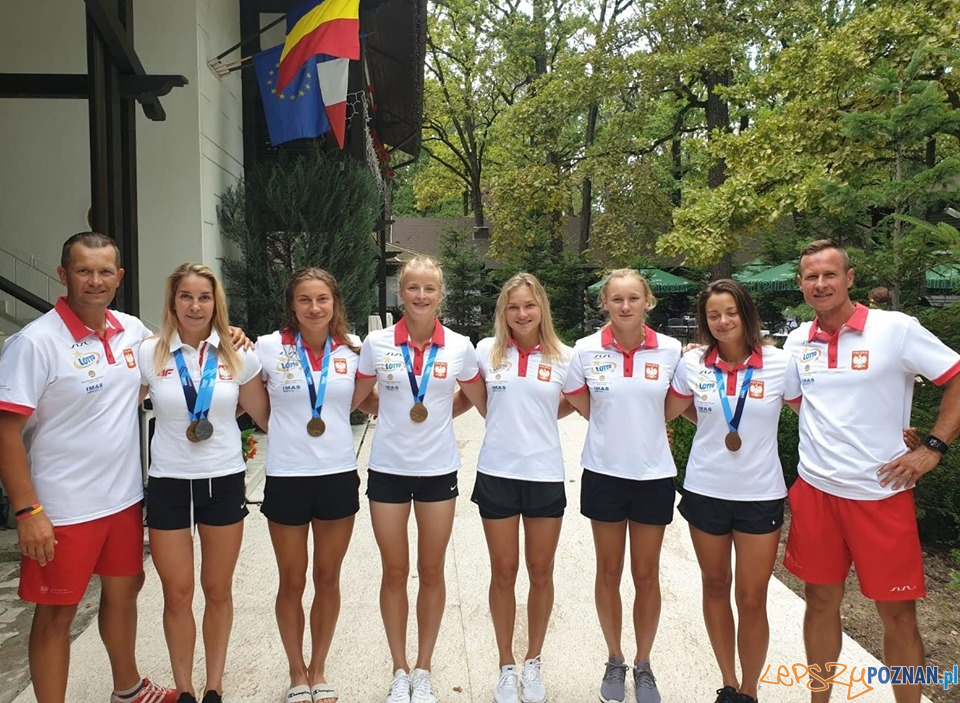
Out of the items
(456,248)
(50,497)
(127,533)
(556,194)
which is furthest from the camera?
(456,248)

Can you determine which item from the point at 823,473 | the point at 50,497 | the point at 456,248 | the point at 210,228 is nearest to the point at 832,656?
the point at 823,473

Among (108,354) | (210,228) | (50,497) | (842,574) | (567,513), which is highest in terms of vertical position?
(210,228)

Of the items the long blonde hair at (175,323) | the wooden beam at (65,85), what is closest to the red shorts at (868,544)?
the long blonde hair at (175,323)

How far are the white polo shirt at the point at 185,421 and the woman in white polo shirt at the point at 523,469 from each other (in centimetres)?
118

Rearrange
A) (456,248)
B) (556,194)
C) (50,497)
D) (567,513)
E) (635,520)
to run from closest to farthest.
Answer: (50,497) < (635,520) < (567,513) < (556,194) < (456,248)

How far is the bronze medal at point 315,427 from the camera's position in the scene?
3.07 metres

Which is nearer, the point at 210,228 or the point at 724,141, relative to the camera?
the point at 210,228

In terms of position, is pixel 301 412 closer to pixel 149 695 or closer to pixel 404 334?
pixel 404 334

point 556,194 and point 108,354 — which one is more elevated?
point 556,194

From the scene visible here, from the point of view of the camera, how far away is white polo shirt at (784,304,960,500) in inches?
111

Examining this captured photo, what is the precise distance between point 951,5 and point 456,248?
18144 millimetres

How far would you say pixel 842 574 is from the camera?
2955 mm

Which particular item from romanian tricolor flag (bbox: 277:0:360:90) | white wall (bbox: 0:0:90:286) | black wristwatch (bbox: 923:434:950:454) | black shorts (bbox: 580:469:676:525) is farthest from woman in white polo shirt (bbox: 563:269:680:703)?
white wall (bbox: 0:0:90:286)

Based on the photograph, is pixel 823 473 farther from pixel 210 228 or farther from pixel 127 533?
pixel 210 228
